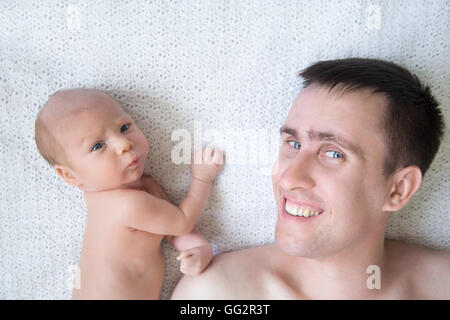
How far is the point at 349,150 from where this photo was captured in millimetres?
1032

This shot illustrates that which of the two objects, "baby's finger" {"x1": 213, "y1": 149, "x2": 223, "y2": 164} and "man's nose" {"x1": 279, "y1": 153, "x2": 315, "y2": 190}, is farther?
"baby's finger" {"x1": 213, "y1": 149, "x2": 223, "y2": 164}

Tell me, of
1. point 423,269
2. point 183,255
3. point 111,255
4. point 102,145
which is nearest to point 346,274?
point 423,269

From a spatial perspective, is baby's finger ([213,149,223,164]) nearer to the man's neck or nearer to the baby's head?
the baby's head

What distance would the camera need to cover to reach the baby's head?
109 cm

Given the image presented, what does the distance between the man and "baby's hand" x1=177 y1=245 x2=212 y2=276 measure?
0.03 meters

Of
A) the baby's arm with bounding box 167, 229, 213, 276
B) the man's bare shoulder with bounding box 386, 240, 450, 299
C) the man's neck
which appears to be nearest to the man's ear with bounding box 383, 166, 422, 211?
the man's neck

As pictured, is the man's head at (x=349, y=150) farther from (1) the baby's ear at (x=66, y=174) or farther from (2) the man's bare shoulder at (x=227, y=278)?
(1) the baby's ear at (x=66, y=174)

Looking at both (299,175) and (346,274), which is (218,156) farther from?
(346,274)

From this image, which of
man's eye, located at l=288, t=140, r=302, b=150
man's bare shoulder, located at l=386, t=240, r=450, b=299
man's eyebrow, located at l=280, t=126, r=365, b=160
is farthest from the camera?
man's bare shoulder, located at l=386, t=240, r=450, b=299

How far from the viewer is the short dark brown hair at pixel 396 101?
3.46 feet

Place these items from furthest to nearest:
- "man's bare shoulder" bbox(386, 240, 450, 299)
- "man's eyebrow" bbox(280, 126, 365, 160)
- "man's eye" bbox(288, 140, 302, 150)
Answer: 1. "man's bare shoulder" bbox(386, 240, 450, 299)
2. "man's eye" bbox(288, 140, 302, 150)
3. "man's eyebrow" bbox(280, 126, 365, 160)

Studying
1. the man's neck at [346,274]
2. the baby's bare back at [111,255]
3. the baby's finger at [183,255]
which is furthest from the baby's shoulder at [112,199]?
the man's neck at [346,274]

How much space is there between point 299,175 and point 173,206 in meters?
0.40

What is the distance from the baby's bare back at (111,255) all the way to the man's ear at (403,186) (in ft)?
2.22
